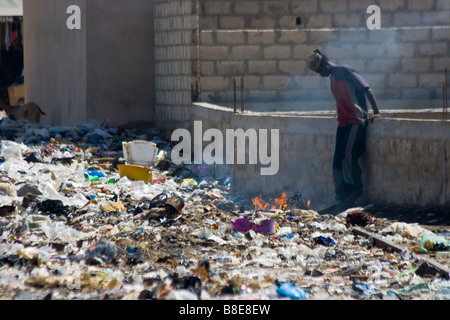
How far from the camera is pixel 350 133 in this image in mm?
9250

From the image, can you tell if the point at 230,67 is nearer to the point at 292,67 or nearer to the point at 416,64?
the point at 292,67

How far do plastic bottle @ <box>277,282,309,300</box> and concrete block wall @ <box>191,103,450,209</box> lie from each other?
320 centimetres

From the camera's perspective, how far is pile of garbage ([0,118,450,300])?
606cm

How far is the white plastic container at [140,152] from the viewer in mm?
12352

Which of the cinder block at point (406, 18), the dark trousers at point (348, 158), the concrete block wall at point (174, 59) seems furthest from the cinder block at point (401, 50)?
the dark trousers at point (348, 158)

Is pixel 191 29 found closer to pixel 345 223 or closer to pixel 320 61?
pixel 320 61

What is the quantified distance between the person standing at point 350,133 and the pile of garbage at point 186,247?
458mm

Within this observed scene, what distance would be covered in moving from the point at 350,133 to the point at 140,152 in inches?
164

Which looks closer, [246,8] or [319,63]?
[319,63]

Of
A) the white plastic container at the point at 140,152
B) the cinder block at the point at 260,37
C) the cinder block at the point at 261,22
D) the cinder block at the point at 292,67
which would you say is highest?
the cinder block at the point at 261,22

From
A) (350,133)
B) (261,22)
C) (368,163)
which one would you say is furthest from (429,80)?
(350,133)

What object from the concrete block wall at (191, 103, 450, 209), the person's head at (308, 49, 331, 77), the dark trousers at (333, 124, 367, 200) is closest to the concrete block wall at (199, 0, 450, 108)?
the concrete block wall at (191, 103, 450, 209)

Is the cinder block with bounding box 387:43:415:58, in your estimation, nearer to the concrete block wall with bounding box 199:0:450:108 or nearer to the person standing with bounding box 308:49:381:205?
the concrete block wall with bounding box 199:0:450:108

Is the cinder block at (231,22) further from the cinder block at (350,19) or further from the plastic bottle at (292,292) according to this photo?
the plastic bottle at (292,292)
